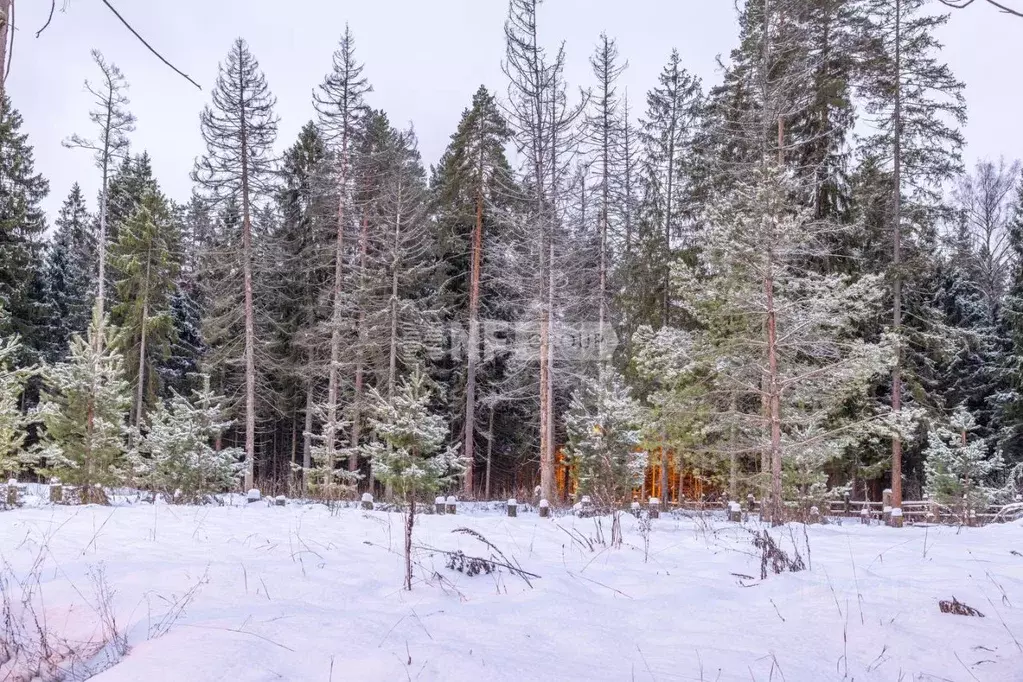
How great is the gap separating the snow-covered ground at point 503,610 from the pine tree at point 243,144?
54.1 feet

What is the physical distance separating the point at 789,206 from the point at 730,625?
36.1ft

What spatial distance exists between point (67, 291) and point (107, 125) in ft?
35.0

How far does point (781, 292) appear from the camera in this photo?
565 inches

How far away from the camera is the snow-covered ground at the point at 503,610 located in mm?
2795

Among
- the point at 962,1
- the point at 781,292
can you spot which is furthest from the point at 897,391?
the point at 962,1

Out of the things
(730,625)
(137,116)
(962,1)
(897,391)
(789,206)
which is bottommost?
(730,625)

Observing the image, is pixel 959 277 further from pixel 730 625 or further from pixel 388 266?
pixel 730 625

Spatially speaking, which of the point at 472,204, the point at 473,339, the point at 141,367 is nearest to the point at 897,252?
the point at 473,339

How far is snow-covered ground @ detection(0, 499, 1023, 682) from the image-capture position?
2.79 metres

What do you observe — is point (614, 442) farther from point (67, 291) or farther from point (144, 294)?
point (67, 291)

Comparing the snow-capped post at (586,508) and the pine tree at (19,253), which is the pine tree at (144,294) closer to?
the pine tree at (19,253)

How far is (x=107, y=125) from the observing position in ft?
75.9

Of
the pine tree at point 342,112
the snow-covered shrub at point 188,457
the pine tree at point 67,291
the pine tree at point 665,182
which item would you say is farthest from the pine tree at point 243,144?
the pine tree at point 665,182

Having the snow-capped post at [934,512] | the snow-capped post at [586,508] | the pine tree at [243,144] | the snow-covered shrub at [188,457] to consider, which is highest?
the pine tree at [243,144]
